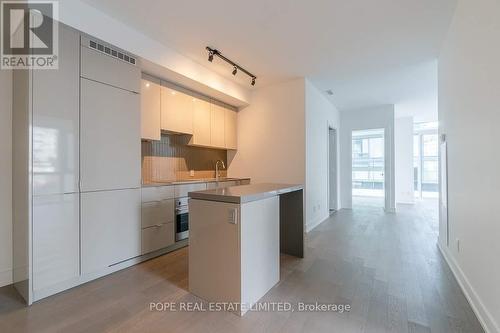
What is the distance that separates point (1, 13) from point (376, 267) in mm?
4527

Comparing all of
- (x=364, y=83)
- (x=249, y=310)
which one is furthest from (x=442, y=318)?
(x=364, y=83)

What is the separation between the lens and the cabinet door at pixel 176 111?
3256 millimetres

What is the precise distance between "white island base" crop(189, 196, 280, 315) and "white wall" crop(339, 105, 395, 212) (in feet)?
16.1

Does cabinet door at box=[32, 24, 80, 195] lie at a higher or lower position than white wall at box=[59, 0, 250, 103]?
lower

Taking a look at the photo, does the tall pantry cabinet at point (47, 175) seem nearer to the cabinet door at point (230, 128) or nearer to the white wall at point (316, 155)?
the cabinet door at point (230, 128)

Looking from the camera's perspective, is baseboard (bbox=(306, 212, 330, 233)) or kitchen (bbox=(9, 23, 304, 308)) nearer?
kitchen (bbox=(9, 23, 304, 308))

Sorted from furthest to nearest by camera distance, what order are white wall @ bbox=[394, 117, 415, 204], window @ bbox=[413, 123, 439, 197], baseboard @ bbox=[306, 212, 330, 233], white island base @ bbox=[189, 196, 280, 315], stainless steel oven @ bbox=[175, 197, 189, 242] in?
window @ bbox=[413, 123, 439, 197], white wall @ bbox=[394, 117, 415, 204], baseboard @ bbox=[306, 212, 330, 233], stainless steel oven @ bbox=[175, 197, 189, 242], white island base @ bbox=[189, 196, 280, 315]

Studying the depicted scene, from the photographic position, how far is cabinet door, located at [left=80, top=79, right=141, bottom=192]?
2.24 meters

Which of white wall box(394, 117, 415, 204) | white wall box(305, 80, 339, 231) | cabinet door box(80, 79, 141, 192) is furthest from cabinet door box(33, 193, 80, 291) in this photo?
white wall box(394, 117, 415, 204)

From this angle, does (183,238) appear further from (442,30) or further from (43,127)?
(442,30)

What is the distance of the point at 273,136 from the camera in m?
4.28

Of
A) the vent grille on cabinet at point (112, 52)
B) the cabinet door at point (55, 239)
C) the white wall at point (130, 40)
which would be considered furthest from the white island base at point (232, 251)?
the white wall at point (130, 40)

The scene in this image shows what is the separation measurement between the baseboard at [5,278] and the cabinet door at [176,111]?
2213mm

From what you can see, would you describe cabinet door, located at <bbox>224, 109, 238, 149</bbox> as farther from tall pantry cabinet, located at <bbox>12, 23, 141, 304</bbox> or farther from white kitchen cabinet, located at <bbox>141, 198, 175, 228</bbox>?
tall pantry cabinet, located at <bbox>12, 23, 141, 304</bbox>
